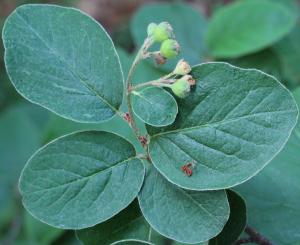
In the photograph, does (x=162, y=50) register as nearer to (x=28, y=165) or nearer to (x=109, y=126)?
(x=28, y=165)

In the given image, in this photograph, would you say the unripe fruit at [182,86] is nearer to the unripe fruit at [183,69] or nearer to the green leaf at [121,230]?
the unripe fruit at [183,69]

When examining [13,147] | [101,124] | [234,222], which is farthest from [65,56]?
[13,147]

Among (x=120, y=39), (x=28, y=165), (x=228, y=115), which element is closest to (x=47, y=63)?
(x=28, y=165)

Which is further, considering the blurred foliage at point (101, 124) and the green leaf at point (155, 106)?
the blurred foliage at point (101, 124)

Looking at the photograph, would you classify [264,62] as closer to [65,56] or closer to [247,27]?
[247,27]

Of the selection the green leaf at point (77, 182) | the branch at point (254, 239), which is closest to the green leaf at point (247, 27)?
the branch at point (254, 239)
